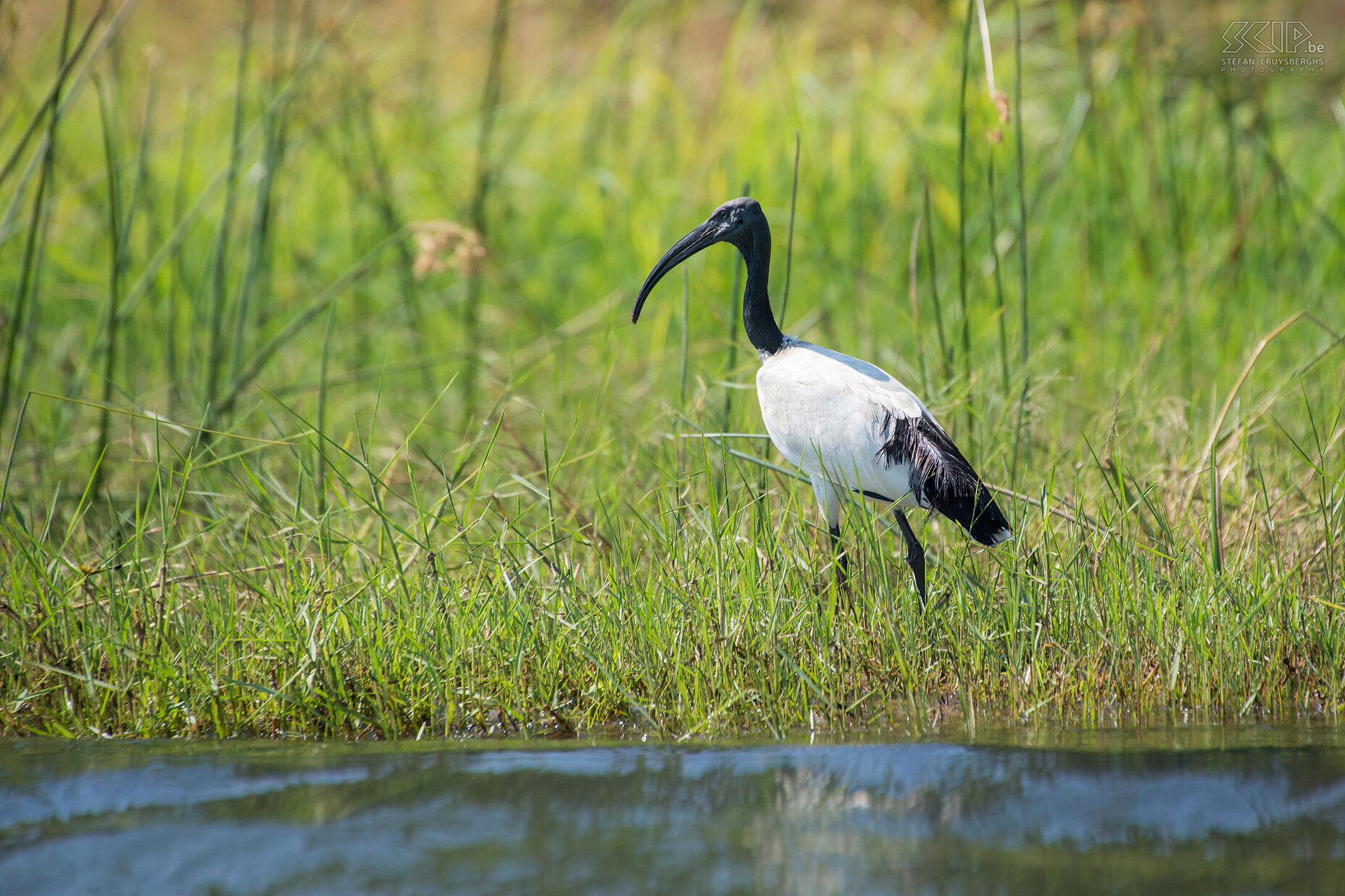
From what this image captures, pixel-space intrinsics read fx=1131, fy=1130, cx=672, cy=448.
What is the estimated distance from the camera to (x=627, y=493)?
155 inches

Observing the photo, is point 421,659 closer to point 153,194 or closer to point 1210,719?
point 1210,719

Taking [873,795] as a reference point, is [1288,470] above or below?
above

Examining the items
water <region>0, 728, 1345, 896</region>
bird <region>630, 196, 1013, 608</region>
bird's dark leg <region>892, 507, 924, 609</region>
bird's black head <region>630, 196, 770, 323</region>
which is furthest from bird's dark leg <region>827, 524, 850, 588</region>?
bird's black head <region>630, 196, 770, 323</region>

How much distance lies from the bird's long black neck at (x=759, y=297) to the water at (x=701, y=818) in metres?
1.51

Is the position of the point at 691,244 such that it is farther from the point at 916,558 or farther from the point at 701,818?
the point at 701,818

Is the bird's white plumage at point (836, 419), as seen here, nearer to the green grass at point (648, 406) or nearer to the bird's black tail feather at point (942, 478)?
the bird's black tail feather at point (942, 478)

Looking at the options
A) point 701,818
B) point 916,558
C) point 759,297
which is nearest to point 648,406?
point 759,297

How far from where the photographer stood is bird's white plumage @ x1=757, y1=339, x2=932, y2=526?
3.24 m

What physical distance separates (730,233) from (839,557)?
1152mm

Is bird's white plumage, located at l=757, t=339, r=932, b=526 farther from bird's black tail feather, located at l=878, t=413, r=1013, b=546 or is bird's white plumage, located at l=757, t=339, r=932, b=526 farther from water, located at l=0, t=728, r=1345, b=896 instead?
water, located at l=0, t=728, r=1345, b=896

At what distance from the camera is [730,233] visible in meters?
3.54

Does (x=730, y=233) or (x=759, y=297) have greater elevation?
(x=730, y=233)

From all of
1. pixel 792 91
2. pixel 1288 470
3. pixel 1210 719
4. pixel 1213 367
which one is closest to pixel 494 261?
pixel 792 91

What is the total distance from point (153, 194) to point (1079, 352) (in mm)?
5501
